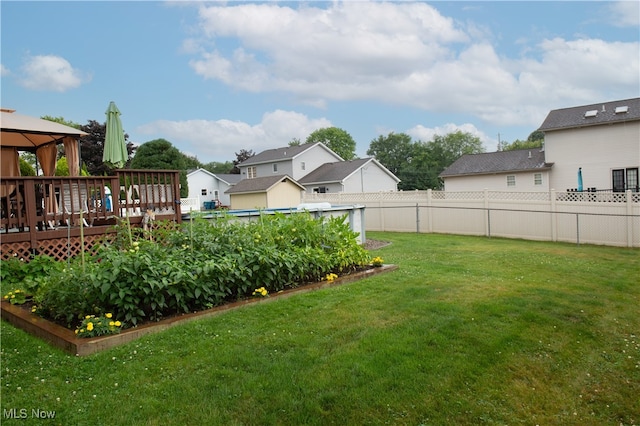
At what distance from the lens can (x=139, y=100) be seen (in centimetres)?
1144

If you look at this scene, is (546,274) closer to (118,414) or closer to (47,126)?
(118,414)

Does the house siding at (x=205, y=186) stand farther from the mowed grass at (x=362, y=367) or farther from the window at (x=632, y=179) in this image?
the mowed grass at (x=362, y=367)

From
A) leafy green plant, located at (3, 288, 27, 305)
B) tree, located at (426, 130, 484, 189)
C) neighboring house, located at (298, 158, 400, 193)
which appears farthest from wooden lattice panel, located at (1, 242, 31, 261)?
tree, located at (426, 130, 484, 189)

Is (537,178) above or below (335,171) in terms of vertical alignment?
below

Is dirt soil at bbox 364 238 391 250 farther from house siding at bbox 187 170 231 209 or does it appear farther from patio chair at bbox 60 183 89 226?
house siding at bbox 187 170 231 209

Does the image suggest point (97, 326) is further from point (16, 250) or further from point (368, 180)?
point (368, 180)

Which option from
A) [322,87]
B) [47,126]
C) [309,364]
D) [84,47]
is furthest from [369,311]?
[322,87]

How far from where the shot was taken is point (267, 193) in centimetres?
2366

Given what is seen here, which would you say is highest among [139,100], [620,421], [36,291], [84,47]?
[84,47]

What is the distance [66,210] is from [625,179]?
971 inches

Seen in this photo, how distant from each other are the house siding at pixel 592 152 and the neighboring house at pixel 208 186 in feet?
99.3

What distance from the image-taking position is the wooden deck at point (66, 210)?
22.6 ft

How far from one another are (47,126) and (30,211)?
231 cm

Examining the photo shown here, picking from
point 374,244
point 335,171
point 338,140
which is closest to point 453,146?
point 338,140
